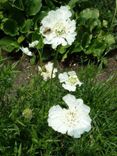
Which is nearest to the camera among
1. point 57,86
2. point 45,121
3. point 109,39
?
point 45,121

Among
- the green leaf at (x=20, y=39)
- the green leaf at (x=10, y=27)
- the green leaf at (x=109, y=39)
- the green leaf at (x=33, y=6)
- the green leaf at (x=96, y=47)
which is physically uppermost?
the green leaf at (x=33, y=6)

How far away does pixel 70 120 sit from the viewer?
2.06 meters

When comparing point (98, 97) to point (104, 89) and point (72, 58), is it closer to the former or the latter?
point (104, 89)

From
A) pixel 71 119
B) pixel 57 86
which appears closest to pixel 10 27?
pixel 57 86

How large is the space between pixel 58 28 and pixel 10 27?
1.63 meters

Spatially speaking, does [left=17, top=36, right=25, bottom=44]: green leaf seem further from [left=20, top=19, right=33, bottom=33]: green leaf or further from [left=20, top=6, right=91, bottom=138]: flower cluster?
[left=20, top=6, right=91, bottom=138]: flower cluster

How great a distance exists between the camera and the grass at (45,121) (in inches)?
98.1

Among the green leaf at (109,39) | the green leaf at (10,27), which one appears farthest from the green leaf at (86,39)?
the green leaf at (10,27)

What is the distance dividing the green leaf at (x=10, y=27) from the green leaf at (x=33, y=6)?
145 millimetres

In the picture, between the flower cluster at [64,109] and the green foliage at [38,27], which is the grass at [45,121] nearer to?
the flower cluster at [64,109]

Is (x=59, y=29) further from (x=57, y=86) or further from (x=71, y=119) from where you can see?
(x=57, y=86)

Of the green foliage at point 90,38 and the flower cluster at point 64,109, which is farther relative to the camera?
the green foliage at point 90,38

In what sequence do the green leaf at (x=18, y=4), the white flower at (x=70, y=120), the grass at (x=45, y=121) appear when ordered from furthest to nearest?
1. the green leaf at (x=18, y=4)
2. the grass at (x=45, y=121)
3. the white flower at (x=70, y=120)

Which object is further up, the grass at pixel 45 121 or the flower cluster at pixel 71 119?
the grass at pixel 45 121
